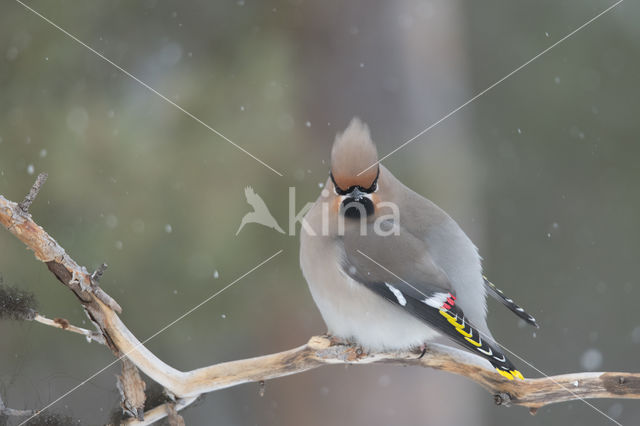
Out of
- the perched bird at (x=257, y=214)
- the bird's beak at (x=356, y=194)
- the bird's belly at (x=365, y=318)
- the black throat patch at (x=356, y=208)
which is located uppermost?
the perched bird at (x=257, y=214)

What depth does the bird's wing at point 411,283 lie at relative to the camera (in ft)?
10.5

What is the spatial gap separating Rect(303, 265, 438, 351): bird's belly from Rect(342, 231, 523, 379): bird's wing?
0.04 metres

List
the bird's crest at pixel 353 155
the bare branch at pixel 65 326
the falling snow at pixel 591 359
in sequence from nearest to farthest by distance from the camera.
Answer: the bare branch at pixel 65 326, the bird's crest at pixel 353 155, the falling snow at pixel 591 359

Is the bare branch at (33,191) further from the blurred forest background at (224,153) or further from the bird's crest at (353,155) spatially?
the blurred forest background at (224,153)

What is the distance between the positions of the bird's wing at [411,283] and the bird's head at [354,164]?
275mm

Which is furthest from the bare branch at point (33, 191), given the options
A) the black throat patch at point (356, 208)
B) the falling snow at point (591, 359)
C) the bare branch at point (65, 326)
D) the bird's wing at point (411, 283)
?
the falling snow at point (591, 359)

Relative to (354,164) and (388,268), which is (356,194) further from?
(388,268)

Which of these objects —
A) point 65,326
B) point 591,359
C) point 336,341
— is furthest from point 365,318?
point 591,359

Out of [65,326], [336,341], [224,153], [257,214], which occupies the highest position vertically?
[224,153]

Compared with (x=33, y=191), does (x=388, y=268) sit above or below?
above

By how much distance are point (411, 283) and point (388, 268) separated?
118mm

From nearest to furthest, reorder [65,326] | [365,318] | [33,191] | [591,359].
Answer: [33,191], [65,326], [365,318], [591,359]

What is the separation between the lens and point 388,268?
339 centimetres

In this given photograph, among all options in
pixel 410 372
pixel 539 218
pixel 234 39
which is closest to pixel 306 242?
pixel 410 372
